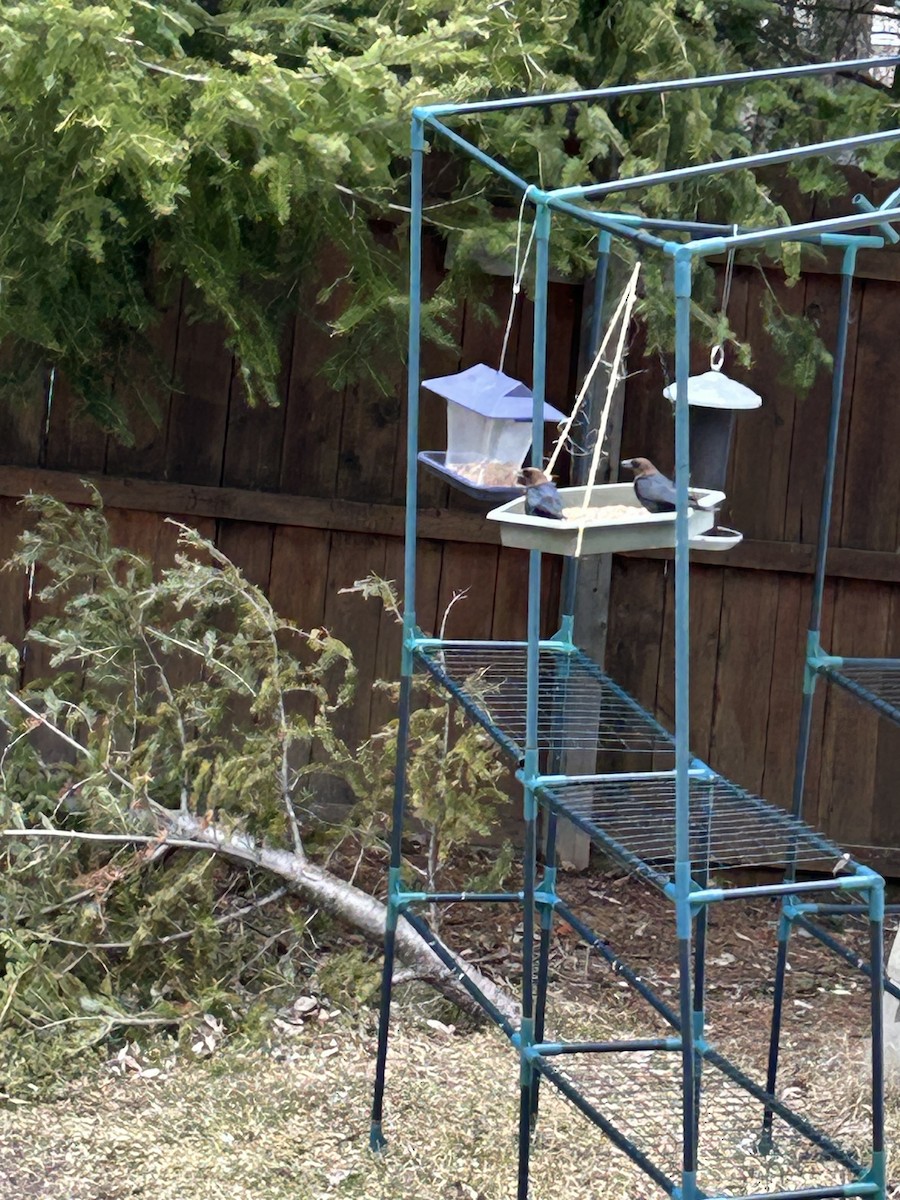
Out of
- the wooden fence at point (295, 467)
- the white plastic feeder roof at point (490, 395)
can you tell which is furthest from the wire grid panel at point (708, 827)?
the wooden fence at point (295, 467)

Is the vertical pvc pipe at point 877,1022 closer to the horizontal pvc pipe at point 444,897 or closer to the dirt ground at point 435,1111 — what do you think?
the dirt ground at point 435,1111

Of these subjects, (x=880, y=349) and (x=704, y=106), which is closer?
(x=704, y=106)

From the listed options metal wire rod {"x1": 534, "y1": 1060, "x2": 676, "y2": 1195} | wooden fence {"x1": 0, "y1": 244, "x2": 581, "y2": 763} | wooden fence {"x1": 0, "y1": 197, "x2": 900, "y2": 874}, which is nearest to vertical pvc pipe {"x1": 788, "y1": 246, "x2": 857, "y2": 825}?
metal wire rod {"x1": 534, "y1": 1060, "x2": 676, "y2": 1195}

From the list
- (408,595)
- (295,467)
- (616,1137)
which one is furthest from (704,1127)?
(295,467)

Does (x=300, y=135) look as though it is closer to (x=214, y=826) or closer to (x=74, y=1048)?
(x=214, y=826)

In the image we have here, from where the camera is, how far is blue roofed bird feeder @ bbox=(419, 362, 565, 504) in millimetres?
3092

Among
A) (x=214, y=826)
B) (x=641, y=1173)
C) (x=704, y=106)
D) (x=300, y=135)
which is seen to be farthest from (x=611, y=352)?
(x=641, y=1173)

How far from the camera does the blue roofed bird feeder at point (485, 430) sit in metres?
3.09

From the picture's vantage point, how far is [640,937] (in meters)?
4.84

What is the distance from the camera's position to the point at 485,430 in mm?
3160

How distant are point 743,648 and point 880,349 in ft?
3.88

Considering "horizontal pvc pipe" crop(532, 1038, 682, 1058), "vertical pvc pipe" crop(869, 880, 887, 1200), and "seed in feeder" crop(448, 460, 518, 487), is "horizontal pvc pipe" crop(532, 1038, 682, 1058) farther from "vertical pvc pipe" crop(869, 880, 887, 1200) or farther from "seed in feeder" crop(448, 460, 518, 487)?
"seed in feeder" crop(448, 460, 518, 487)

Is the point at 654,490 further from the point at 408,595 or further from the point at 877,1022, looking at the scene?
the point at 877,1022

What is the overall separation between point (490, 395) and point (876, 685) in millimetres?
1495
